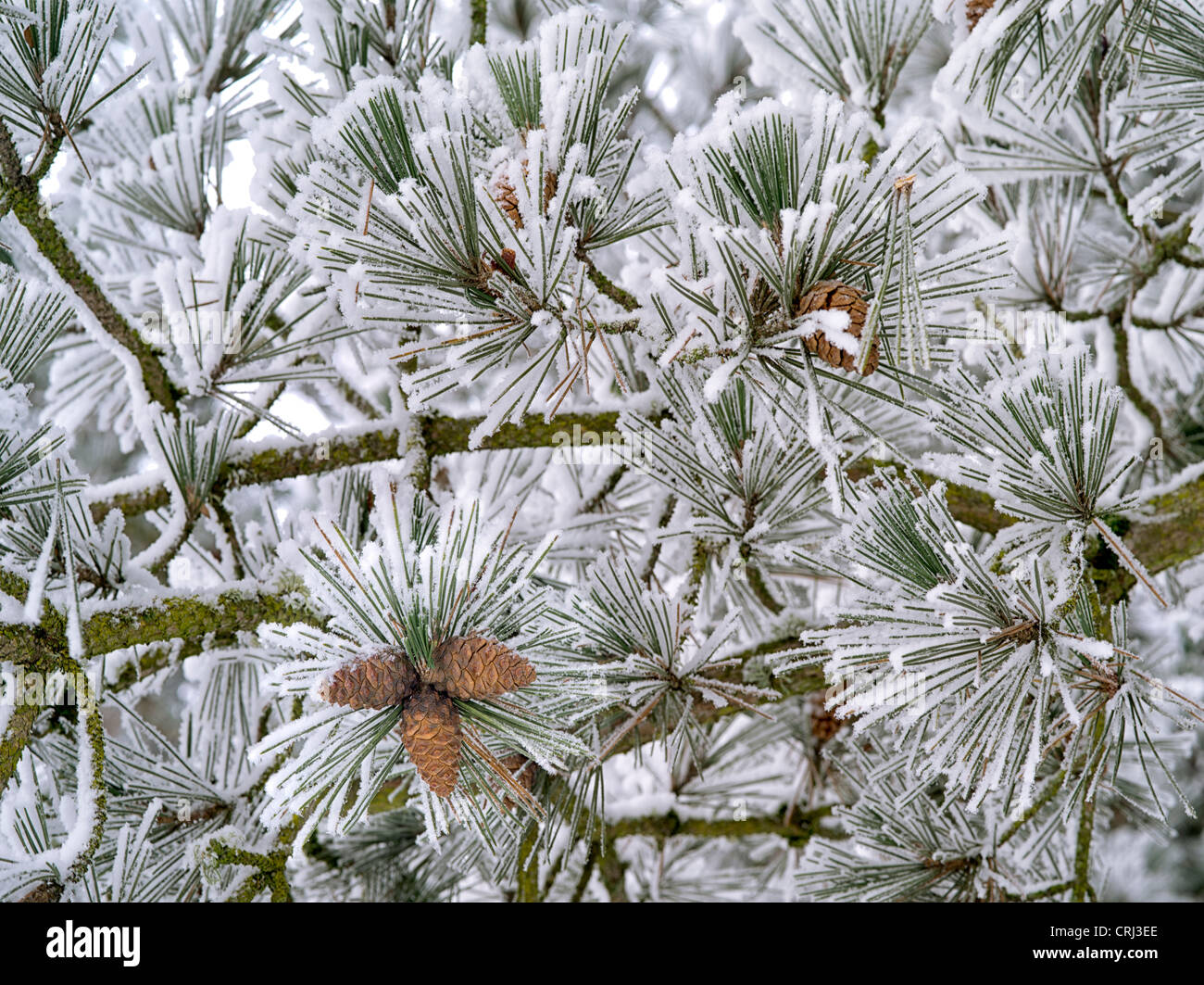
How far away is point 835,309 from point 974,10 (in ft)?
1.91

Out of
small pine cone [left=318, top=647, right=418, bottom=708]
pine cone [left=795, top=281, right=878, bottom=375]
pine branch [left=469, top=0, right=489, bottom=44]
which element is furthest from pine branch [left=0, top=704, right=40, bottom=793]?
pine branch [left=469, top=0, right=489, bottom=44]

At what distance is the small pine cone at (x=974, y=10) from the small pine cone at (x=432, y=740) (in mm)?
887

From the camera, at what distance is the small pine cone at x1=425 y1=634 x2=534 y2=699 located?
0.60 m

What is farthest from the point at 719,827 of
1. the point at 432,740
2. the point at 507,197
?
the point at 507,197

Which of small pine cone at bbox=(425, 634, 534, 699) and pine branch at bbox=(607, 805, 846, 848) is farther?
pine branch at bbox=(607, 805, 846, 848)

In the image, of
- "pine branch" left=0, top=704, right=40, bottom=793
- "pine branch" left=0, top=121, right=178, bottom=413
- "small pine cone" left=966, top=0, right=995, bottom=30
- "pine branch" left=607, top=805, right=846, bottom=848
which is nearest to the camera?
"pine branch" left=0, top=704, right=40, bottom=793

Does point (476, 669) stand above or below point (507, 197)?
below

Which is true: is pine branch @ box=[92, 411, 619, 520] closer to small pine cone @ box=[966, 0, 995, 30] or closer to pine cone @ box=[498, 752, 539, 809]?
pine cone @ box=[498, 752, 539, 809]

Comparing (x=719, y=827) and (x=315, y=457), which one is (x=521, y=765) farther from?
(x=719, y=827)

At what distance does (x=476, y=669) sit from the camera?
604 millimetres

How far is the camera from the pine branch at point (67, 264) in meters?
0.83

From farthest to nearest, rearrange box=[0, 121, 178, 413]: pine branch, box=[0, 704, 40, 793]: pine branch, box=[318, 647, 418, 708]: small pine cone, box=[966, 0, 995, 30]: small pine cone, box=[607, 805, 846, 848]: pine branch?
box=[607, 805, 846, 848]: pine branch → box=[966, 0, 995, 30]: small pine cone → box=[0, 121, 178, 413]: pine branch → box=[0, 704, 40, 793]: pine branch → box=[318, 647, 418, 708]: small pine cone

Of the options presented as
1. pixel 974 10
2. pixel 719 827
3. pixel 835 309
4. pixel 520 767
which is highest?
pixel 974 10
